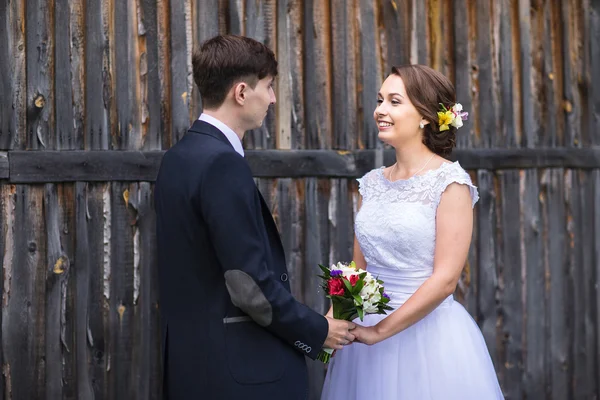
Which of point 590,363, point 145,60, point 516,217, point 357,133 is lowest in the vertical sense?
point 590,363

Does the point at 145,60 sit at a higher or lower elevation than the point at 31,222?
higher

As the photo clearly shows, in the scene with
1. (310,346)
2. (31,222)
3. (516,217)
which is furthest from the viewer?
(516,217)

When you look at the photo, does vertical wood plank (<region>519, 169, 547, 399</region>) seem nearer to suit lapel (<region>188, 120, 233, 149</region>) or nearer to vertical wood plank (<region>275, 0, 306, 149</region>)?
vertical wood plank (<region>275, 0, 306, 149</region>)

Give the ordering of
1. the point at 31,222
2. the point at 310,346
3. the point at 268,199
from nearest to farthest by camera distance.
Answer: the point at 310,346
the point at 31,222
the point at 268,199

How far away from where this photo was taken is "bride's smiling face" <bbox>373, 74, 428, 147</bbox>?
358 cm

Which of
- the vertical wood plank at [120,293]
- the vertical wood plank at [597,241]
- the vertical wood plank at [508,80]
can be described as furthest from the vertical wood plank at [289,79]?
the vertical wood plank at [597,241]

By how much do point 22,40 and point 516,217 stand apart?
128 inches

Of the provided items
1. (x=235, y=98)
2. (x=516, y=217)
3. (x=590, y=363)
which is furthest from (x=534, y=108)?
(x=235, y=98)

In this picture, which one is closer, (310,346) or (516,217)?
(310,346)

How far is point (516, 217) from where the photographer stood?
5293 millimetres

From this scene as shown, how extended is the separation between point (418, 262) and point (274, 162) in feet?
4.74

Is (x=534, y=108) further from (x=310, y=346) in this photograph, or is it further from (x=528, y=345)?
(x=310, y=346)

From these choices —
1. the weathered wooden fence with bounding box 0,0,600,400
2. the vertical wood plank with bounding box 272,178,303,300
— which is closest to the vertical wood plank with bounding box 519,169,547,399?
the weathered wooden fence with bounding box 0,0,600,400

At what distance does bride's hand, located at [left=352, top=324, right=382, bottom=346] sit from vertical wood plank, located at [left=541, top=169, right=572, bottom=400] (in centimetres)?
237
